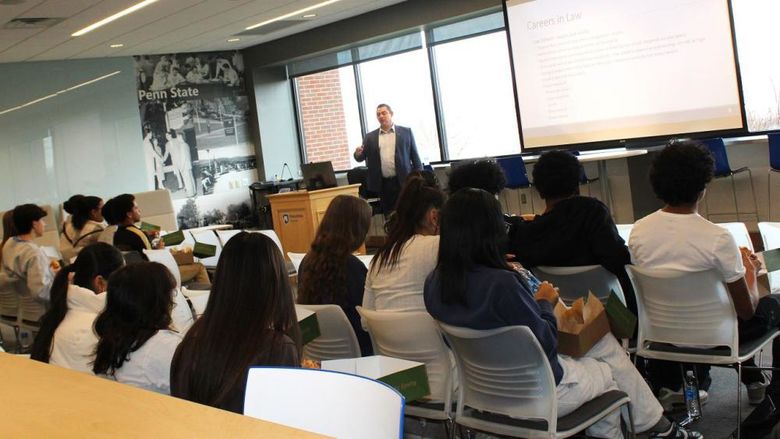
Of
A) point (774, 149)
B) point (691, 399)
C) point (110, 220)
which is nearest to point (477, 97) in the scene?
point (774, 149)

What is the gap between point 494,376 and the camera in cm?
270

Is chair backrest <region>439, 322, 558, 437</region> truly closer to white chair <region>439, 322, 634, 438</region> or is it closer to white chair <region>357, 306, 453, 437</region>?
white chair <region>439, 322, 634, 438</region>

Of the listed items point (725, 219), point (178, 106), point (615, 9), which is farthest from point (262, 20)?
point (725, 219)

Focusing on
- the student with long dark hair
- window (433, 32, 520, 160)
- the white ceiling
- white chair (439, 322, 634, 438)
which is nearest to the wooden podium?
window (433, 32, 520, 160)

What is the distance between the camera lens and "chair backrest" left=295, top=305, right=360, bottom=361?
3.33 m

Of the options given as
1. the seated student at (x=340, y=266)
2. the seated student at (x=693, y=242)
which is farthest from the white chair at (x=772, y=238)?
the seated student at (x=340, y=266)

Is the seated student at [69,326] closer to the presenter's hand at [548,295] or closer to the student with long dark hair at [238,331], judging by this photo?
the student with long dark hair at [238,331]

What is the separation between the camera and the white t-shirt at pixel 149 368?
272cm

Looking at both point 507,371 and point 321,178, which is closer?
point 507,371

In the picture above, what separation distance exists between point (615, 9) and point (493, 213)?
6.01m

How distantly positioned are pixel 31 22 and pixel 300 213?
11.2 ft

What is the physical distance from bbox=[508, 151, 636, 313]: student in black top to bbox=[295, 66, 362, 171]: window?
347 inches

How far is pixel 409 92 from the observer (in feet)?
37.7

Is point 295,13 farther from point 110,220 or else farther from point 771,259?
point 771,259
